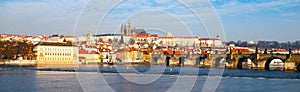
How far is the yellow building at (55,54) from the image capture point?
54875 mm

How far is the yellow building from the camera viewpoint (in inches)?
2160

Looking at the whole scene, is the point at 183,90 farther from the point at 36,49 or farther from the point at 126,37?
the point at 126,37

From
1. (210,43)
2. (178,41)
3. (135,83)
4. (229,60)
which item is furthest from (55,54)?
(135,83)

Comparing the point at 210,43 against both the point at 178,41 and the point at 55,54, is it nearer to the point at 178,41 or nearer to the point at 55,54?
the point at 178,41

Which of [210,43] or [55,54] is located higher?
[210,43]

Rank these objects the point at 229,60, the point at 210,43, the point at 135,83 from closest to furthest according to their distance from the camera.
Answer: the point at 135,83, the point at 229,60, the point at 210,43

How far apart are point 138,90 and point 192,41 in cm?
4995

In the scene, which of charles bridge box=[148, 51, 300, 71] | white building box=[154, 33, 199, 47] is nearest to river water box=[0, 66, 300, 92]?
charles bridge box=[148, 51, 300, 71]

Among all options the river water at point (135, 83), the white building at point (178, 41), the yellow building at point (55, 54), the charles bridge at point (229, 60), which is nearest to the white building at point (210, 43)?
the white building at point (178, 41)

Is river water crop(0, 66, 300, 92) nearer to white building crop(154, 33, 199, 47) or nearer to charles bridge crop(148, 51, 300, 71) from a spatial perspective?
charles bridge crop(148, 51, 300, 71)

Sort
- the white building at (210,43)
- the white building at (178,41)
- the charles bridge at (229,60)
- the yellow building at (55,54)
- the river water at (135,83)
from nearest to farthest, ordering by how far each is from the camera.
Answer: the river water at (135,83)
the charles bridge at (229,60)
the yellow building at (55,54)
the white building at (178,41)
the white building at (210,43)

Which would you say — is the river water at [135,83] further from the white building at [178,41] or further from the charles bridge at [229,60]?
the white building at [178,41]

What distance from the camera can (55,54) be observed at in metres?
55.9

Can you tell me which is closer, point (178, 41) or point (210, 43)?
point (178, 41)
